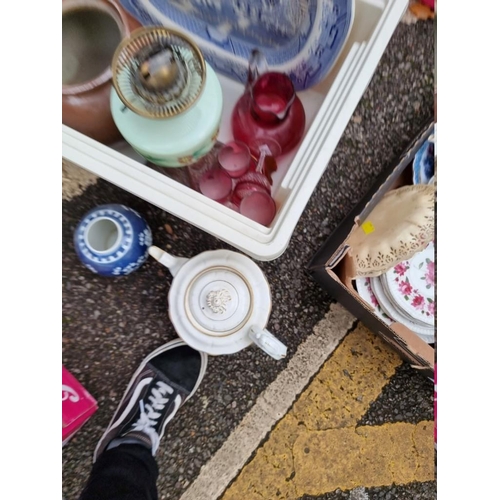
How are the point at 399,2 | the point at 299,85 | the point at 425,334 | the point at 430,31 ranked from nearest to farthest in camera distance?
the point at 399,2, the point at 299,85, the point at 425,334, the point at 430,31

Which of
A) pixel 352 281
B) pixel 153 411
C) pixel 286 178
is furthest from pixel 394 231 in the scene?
pixel 153 411

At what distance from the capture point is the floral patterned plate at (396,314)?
100cm

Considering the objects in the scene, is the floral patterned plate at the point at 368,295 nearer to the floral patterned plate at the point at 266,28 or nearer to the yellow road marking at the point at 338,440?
the yellow road marking at the point at 338,440

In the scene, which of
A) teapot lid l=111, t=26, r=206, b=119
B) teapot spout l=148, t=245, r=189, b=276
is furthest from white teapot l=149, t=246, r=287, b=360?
teapot lid l=111, t=26, r=206, b=119

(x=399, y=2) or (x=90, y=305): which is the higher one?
(x=399, y=2)

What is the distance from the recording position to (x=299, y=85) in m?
0.81

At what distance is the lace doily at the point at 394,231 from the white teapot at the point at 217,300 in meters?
0.22

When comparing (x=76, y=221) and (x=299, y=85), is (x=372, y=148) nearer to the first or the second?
(x=299, y=85)

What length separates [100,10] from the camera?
702mm

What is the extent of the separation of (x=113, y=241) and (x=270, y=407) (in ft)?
1.75

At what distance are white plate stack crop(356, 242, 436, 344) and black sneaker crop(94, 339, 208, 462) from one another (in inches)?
16.5

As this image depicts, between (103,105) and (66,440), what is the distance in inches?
28.9

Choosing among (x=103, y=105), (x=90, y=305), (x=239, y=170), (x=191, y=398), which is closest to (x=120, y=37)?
(x=103, y=105)

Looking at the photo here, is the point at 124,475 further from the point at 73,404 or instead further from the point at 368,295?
the point at 368,295
